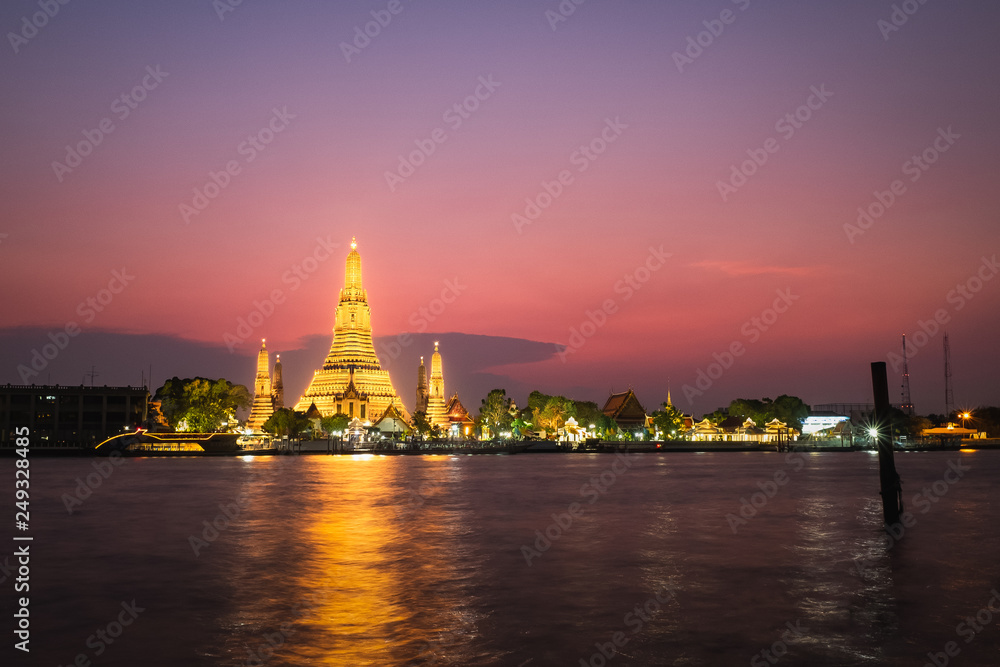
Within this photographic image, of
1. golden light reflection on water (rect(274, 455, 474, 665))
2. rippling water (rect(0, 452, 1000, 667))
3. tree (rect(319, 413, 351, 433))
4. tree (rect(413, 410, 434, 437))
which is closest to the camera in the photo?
rippling water (rect(0, 452, 1000, 667))

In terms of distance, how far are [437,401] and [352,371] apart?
53.2ft

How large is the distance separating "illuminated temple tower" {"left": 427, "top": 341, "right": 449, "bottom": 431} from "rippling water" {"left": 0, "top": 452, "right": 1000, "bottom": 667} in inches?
4430

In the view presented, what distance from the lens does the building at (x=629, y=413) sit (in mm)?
150875

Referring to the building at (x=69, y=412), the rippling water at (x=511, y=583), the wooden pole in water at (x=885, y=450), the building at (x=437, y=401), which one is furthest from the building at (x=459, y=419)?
the wooden pole in water at (x=885, y=450)

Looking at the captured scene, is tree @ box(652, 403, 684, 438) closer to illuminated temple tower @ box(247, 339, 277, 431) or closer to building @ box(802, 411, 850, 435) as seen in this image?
building @ box(802, 411, 850, 435)

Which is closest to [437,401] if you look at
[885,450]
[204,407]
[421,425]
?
[421,425]

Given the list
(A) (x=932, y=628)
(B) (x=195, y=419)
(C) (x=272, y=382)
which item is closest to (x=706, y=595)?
(A) (x=932, y=628)

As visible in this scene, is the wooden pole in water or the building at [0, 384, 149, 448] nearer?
the wooden pole in water

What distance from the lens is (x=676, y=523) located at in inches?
1206

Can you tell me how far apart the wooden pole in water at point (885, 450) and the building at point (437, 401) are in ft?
404

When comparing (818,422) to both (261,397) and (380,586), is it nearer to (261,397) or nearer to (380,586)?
(261,397)

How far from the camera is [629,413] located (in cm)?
15200

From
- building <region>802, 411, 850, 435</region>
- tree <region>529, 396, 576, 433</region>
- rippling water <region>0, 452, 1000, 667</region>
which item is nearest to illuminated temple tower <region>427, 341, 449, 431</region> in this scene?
tree <region>529, 396, 576, 433</region>

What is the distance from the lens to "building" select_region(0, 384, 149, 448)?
382 ft
